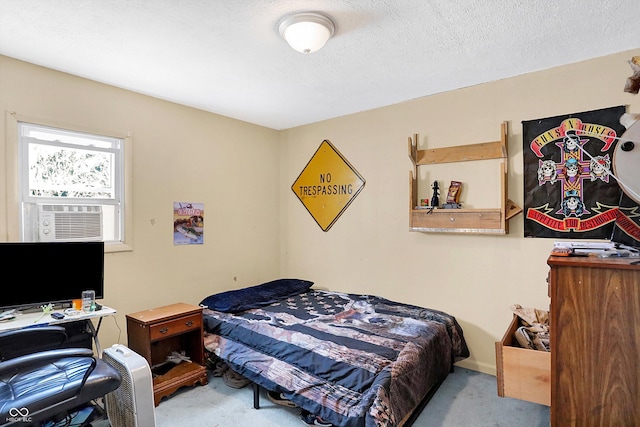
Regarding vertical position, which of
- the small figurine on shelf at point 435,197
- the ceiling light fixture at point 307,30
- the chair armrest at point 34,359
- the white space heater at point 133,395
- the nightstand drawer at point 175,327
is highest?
the ceiling light fixture at point 307,30

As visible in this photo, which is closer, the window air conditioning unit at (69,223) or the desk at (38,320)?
the desk at (38,320)

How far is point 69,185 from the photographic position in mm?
2781

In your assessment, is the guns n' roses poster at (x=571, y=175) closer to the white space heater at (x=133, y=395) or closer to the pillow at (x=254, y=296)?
the pillow at (x=254, y=296)

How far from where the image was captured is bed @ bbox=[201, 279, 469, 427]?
1.94m

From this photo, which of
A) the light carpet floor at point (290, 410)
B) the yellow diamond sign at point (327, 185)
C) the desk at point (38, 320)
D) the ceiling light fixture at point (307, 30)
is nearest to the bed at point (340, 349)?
the light carpet floor at point (290, 410)

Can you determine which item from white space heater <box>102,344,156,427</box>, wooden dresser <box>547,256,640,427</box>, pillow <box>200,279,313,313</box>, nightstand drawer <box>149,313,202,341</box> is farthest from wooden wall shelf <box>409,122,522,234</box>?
white space heater <box>102,344,156,427</box>

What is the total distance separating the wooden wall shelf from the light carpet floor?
1.27 m

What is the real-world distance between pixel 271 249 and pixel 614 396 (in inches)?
143

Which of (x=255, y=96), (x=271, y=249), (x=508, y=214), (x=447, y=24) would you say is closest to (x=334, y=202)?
(x=271, y=249)

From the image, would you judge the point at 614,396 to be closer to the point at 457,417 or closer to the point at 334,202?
the point at 457,417

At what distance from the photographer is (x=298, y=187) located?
14.1 feet

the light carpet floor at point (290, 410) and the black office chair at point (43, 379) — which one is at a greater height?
the black office chair at point (43, 379)

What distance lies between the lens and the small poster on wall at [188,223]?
338cm

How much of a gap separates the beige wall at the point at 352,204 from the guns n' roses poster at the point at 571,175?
9 cm
